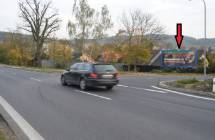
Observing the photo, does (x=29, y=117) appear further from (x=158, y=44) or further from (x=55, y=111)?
(x=158, y=44)

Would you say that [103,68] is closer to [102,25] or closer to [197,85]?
[197,85]

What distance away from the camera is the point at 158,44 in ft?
235

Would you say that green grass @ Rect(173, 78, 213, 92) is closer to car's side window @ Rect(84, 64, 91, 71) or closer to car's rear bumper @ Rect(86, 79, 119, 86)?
car's rear bumper @ Rect(86, 79, 119, 86)

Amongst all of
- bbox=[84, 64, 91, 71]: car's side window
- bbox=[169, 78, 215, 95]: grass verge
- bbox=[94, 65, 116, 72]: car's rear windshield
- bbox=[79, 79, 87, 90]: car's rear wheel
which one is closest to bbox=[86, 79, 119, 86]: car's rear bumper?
bbox=[79, 79, 87, 90]: car's rear wheel

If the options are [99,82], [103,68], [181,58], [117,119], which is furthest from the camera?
[181,58]

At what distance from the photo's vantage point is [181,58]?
171 ft

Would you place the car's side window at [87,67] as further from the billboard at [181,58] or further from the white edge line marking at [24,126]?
the billboard at [181,58]

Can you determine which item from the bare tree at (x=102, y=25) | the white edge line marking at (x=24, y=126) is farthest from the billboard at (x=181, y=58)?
the white edge line marking at (x=24, y=126)

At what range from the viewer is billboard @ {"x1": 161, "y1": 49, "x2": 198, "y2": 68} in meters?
52.0

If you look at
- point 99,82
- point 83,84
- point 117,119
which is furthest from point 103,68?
point 117,119

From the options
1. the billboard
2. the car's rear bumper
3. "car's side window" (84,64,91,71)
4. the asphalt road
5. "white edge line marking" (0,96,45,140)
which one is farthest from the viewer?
the billboard

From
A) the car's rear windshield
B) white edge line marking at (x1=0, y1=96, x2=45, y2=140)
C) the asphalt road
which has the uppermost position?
the car's rear windshield

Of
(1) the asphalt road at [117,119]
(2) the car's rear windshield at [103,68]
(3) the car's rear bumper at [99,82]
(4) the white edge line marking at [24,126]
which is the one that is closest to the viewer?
(4) the white edge line marking at [24,126]

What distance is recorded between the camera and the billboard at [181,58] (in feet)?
171
